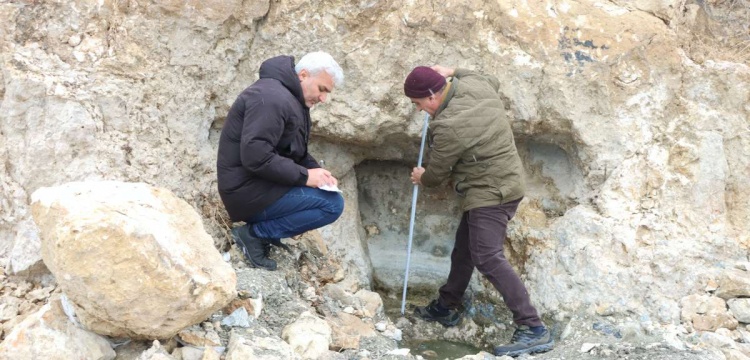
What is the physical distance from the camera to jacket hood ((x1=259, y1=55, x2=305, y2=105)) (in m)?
3.91

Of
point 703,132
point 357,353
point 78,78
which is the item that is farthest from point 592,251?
point 78,78

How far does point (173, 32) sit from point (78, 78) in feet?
2.31

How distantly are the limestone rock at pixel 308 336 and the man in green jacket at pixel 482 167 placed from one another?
1.22 m

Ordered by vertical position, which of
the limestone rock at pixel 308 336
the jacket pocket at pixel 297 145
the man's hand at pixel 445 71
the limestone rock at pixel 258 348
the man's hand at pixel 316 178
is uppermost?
the man's hand at pixel 445 71

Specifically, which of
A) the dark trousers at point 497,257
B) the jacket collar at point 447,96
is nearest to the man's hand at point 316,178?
the jacket collar at point 447,96

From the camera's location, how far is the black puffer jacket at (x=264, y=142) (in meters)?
3.74

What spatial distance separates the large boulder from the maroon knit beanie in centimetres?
180

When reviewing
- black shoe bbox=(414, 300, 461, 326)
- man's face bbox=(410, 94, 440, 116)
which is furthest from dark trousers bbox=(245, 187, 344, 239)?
black shoe bbox=(414, 300, 461, 326)

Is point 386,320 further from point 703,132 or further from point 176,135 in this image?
point 703,132

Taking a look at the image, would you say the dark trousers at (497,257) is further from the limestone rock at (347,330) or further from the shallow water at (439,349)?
the limestone rock at (347,330)

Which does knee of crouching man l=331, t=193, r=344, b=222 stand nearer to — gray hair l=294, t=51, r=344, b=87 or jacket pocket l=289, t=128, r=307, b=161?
jacket pocket l=289, t=128, r=307, b=161

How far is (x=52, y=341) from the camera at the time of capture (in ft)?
9.57

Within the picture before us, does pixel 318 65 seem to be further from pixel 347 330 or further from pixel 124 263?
pixel 124 263

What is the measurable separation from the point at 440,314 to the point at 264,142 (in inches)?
83.3
